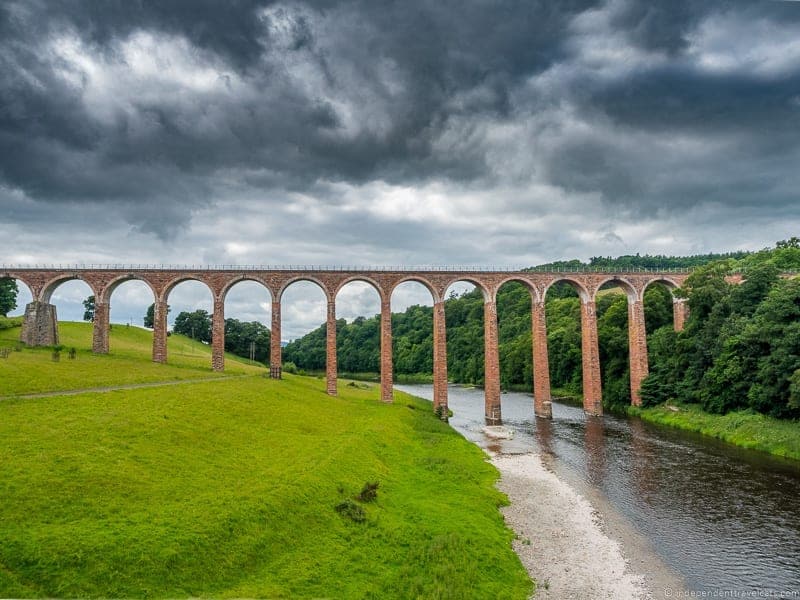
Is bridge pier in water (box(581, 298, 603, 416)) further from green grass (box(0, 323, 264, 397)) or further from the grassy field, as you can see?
green grass (box(0, 323, 264, 397))

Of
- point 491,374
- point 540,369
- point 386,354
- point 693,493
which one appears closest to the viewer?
point 693,493

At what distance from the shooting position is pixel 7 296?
201ft

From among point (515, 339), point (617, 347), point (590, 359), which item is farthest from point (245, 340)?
point (617, 347)

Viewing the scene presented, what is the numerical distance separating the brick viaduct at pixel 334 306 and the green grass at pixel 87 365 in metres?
3.20

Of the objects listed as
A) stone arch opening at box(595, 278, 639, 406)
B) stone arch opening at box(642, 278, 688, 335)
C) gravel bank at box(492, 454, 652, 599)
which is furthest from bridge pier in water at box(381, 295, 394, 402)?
stone arch opening at box(642, 278, 688, 335)

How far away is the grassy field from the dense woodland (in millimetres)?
24829

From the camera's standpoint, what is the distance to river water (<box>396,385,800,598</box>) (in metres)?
17.2

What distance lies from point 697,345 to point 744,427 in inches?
448

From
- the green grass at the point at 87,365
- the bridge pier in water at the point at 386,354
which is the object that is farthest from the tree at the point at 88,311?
the bridge pier in water at the point at 386,354

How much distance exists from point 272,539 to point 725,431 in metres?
36.9

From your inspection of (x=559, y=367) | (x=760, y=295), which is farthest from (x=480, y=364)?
(x=760, y=295)

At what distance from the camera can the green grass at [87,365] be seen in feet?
90.8

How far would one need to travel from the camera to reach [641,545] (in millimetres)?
19062

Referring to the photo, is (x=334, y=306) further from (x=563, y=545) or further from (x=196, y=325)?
(x=196, y=325)
